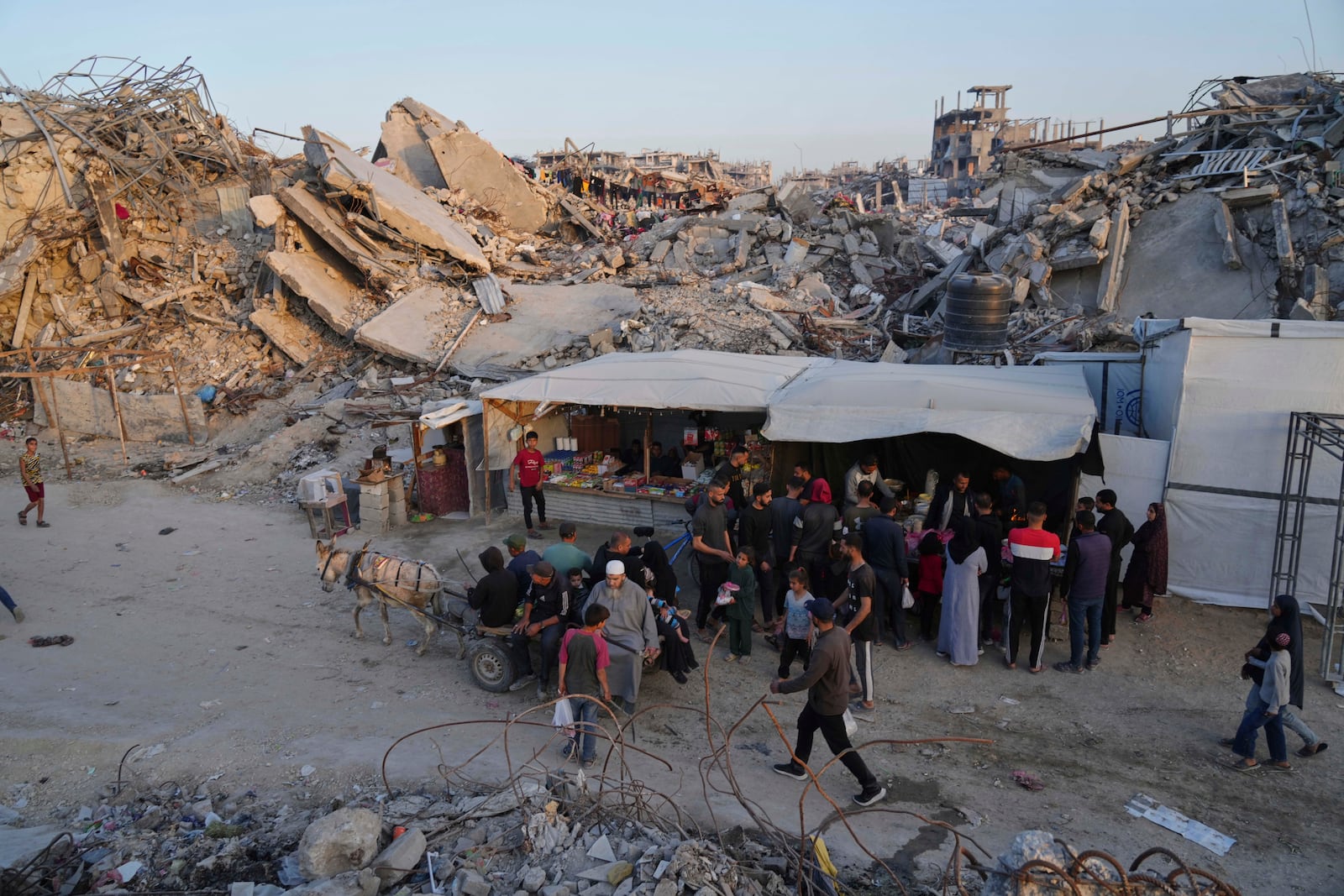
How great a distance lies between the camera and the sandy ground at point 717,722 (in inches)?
212

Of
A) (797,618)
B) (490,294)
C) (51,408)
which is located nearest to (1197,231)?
(797,618)

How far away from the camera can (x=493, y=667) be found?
7215mm

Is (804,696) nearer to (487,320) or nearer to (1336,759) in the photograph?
(1336,759)

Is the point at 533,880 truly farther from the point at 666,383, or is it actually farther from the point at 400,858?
the point at 666,383

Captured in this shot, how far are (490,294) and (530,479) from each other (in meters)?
9.04

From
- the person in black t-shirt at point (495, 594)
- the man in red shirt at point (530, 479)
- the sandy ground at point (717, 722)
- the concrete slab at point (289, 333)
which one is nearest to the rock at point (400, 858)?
the sandy ground at point (717, 722)

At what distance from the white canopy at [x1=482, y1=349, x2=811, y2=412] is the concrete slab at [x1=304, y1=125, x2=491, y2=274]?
382 inches

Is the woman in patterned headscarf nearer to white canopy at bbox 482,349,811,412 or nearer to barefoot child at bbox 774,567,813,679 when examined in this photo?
barefoot child at bbox 774,567,813,679

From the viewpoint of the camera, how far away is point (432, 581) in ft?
25.6

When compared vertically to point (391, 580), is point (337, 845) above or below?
below

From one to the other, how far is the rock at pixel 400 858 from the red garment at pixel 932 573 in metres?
5.17

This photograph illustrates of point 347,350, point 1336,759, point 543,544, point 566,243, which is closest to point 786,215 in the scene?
point 566,243

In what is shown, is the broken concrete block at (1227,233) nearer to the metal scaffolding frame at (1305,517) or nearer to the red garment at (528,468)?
the metal scaffolding frame at (1305,517)

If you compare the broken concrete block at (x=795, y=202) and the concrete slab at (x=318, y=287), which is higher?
the broken concrete block at (x=795, y=202)
